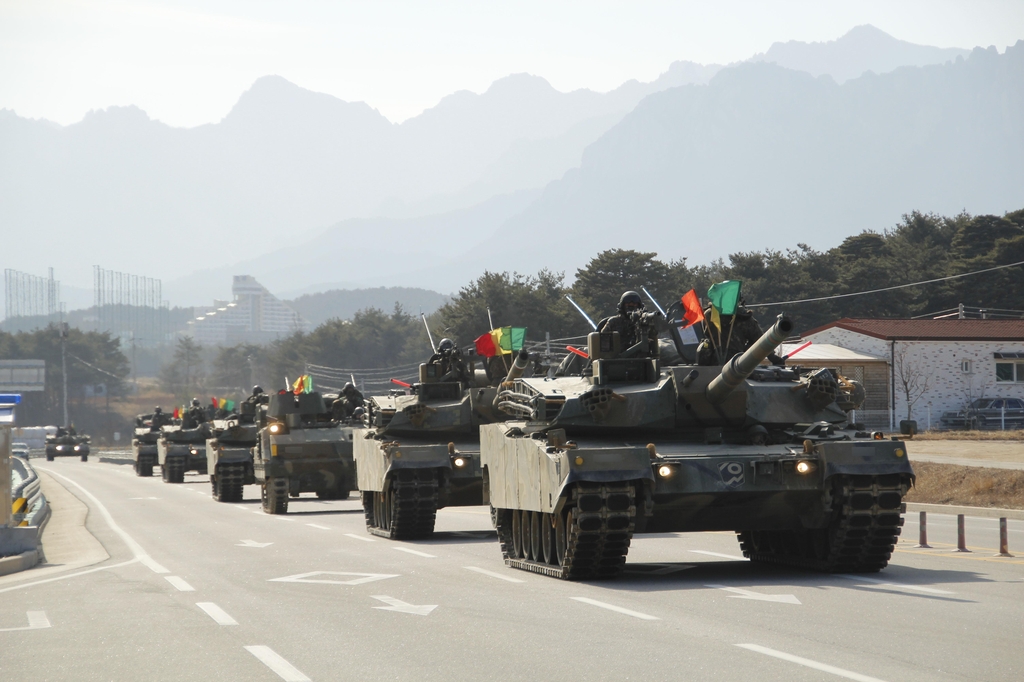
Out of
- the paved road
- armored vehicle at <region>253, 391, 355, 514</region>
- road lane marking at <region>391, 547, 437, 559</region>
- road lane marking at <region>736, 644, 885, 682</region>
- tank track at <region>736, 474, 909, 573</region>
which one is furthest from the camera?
armored vehicle at <region>253, 391, 355, 514</region>

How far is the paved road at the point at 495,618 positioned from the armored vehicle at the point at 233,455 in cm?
1638

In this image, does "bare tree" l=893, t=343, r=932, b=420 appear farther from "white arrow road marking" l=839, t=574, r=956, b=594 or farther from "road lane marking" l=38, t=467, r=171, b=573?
"white arrow road marking" l=839, t=574, r=956, b=594

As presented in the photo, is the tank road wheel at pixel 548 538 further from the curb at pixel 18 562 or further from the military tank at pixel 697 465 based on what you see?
the curb at pixel 18 562

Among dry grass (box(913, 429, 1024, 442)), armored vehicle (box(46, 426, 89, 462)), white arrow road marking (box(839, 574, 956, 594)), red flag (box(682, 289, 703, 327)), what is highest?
red flag (box(682, 289, 703, 327))

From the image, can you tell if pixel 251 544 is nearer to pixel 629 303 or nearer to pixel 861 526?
pixel 629 303

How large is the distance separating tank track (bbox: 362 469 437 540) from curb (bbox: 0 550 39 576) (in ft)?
17.2

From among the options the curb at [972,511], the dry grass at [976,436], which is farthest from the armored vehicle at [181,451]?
the curb at [972,511]

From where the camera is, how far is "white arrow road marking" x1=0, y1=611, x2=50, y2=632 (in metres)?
11.6

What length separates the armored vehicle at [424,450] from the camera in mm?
20922

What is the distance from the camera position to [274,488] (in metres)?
29.3

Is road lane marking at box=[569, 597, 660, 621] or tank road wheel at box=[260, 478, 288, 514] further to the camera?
tank road wheel at box=[260, 478, 288, 514]

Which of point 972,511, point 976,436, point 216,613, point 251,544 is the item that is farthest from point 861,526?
point 976,436

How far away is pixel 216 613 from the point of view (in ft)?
40.3

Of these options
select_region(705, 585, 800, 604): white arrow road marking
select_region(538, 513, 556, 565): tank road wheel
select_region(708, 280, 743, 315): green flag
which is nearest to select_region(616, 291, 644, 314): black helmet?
select_region(708, 280, 743, 315): green flag
